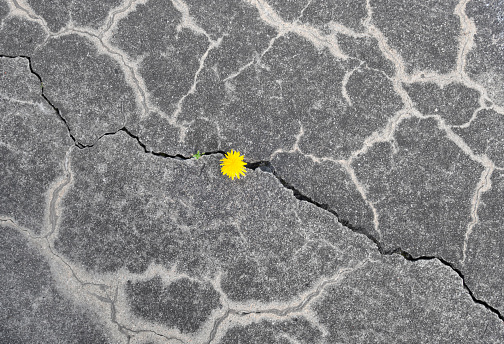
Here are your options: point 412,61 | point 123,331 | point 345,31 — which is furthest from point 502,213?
point 123,331

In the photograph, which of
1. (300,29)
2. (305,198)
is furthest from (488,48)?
(305,198)

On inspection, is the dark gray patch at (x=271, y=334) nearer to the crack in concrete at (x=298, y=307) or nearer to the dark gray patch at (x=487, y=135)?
the crack in concrete at (x=298, y=307)

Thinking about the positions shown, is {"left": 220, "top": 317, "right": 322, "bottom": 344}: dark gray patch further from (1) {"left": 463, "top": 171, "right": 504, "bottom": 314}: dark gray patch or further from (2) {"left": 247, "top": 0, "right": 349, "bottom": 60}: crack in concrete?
(2) {"left": 247, "top": 0, "right": 349, "bottom": 60}: crack in concrete

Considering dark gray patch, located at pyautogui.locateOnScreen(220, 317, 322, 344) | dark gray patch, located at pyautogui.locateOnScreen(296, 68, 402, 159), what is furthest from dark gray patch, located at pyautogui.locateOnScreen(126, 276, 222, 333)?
dark gray patch, located at pyautogui.locateOnScreen(296, 68, 402, 159)

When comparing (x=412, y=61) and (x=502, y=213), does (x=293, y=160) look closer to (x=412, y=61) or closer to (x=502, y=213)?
(x=412, y=61)

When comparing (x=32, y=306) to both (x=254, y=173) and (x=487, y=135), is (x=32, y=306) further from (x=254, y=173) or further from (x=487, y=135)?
(x=487, y=135)

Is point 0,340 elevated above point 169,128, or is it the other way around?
point 169,128

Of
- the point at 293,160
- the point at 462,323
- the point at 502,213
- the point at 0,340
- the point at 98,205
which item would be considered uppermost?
the point at 502,213
